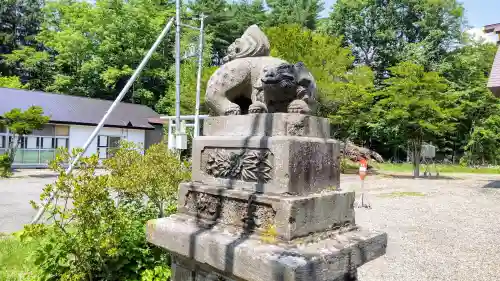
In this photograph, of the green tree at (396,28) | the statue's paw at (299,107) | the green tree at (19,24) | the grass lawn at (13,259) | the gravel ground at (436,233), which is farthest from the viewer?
the green tree at (19,24)

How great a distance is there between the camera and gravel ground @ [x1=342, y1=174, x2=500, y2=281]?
5.17 metres

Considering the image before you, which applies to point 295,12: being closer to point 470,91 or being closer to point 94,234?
point 470,91

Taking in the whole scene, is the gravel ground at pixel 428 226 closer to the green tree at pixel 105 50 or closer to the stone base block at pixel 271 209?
the stone base block at pixel 271 209

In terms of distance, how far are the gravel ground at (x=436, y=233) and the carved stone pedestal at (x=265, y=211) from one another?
2574mm

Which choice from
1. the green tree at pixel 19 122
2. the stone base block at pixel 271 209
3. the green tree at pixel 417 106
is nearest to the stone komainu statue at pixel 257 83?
the stone base block at pixel 271 209

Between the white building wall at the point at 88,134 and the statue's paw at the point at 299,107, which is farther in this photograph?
the white building wall at the point at 88,134

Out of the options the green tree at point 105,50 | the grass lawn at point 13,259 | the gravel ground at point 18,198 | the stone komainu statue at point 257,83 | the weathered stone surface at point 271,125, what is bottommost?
the gravel ground at point 18,198

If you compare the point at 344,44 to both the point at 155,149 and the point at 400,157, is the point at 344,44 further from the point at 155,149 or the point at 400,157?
the point at 155,149

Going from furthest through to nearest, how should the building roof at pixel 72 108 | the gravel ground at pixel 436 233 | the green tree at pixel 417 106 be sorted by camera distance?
1. the building roof at pixel 72 108
2. the green tree at pixel 417 106
3. the gravel ground at pixel 436 233

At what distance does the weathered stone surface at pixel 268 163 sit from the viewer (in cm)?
248

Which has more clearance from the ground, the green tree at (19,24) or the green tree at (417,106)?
the green tree at (19,24)

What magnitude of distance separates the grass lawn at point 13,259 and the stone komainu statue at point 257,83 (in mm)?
3062

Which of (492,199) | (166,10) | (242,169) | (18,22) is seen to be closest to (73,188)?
(242,169)

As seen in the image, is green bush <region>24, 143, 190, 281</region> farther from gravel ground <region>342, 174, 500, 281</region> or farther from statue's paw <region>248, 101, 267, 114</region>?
gravel ground <region>342, 174, 500, 281</region>
